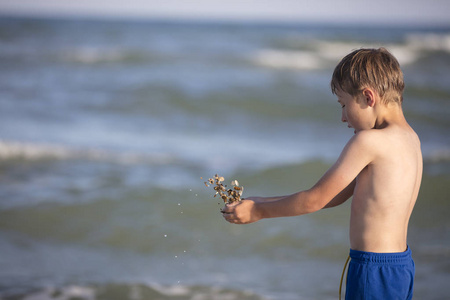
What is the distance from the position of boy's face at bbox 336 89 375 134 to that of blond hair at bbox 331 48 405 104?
0.02 m

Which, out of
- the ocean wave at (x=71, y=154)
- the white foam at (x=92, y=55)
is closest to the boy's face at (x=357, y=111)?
the ocean wave at (x=71, y=154)

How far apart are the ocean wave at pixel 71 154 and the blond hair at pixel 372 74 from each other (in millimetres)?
4363

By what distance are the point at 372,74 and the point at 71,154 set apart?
5081 millimetres

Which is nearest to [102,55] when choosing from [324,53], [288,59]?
[288,59]

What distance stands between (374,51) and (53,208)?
3576 millimetres

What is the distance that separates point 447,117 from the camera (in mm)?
8539

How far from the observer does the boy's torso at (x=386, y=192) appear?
1701 mm

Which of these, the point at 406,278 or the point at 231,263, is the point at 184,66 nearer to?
the point at 231,263

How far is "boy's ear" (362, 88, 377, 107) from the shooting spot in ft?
5.54

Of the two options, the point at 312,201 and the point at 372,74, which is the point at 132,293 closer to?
the point at 312,201

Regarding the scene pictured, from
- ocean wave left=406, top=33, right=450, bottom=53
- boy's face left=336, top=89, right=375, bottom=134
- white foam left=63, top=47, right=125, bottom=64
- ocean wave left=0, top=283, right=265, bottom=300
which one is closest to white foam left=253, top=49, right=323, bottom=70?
white foam left=63, top=47, right=125, bottom=64

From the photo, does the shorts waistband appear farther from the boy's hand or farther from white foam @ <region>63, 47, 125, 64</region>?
white foam @ <region>63, 47, 125, 64</region>

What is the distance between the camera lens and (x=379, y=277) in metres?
1.72

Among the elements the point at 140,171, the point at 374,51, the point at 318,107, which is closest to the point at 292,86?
the point at 318,107
